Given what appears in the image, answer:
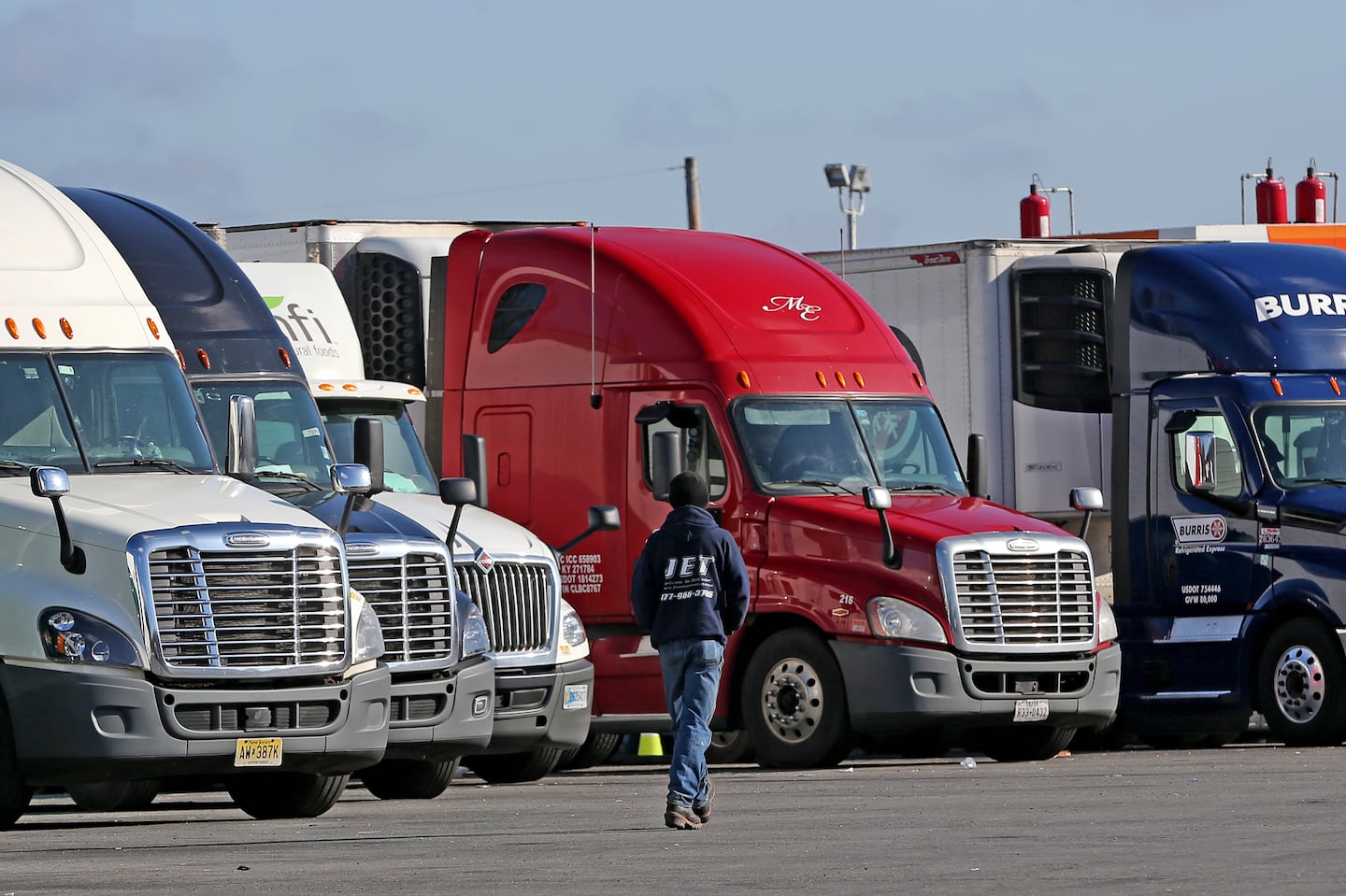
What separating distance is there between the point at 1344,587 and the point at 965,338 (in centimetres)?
417

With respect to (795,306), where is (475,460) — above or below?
below

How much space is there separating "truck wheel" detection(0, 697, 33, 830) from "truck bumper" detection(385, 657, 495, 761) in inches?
85.2

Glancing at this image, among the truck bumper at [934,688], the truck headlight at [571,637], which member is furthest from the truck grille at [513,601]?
the truck bumper at [934,688]

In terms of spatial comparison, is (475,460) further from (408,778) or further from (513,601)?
(408,778)

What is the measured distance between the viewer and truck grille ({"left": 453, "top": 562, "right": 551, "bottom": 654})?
1738cm

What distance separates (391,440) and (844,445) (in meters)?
3.35

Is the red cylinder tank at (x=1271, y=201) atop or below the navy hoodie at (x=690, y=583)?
atop

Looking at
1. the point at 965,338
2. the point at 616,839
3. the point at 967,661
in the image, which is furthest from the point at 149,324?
the point at 965,338

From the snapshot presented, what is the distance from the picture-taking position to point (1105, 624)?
2005 centimetres

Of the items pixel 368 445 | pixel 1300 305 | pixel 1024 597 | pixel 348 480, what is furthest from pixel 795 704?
pixel 1300 305

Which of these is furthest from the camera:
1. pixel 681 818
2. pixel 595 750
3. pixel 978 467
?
pixel 595 750

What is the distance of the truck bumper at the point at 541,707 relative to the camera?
17375 millimetres

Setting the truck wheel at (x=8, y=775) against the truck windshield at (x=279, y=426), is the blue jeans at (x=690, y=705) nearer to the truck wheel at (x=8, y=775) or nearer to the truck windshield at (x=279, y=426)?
the truck wheel at (x=8, y=775)

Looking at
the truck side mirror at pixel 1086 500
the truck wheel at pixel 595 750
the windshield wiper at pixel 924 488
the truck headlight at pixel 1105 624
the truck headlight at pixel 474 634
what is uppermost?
the windshield wiper at pixel 924 488
